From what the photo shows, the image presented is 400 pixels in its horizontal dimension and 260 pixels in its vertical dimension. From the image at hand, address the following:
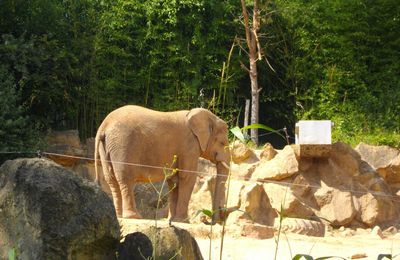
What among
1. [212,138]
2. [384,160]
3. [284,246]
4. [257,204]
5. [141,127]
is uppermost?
[141,127]

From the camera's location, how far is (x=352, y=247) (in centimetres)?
862

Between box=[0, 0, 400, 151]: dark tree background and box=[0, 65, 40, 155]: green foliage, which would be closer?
box=[0, 65, 40, 155]: green foliage

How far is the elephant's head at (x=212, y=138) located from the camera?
975 centimetres

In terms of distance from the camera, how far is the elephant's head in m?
9.75

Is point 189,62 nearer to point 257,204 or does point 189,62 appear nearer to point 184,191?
point 257,204

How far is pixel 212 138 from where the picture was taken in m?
10.1

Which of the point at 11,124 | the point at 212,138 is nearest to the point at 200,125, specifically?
the point at 212,138

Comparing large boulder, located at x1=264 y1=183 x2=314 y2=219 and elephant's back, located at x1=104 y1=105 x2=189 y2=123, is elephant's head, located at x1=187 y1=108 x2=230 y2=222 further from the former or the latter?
large boulder, located at x1=264 y1=183 x2=314 y2=219

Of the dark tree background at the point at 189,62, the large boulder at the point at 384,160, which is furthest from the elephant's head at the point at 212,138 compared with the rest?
the large boulder at the point at 384,160

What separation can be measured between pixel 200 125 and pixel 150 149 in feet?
2.55

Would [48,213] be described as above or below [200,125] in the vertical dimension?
below

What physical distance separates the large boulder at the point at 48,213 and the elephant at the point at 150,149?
16.3ft

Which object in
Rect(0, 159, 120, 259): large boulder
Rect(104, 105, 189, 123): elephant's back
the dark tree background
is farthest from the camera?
the dark tree background

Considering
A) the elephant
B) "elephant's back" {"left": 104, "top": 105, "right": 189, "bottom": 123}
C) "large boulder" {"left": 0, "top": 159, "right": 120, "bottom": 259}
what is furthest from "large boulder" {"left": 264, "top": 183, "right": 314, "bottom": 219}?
"large boulder" {"left": 0, "top": 159, "right": 120, "bottom": 259}
